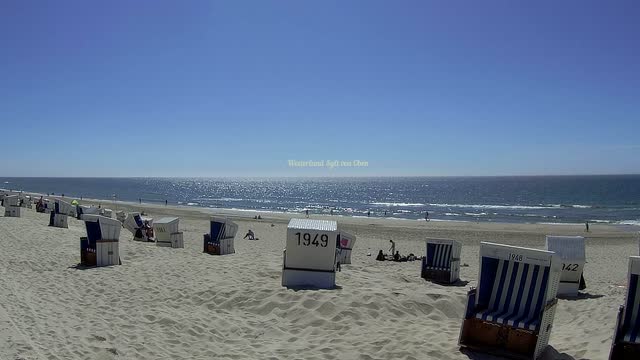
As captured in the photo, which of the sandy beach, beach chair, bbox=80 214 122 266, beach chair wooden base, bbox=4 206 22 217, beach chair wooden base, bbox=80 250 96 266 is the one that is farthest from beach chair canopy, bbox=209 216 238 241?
beach chair wooden base, bbox=4 206 22 217

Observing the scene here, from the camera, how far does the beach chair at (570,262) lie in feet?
32.1

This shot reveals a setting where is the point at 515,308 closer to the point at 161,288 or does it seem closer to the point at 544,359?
the point at 544,359

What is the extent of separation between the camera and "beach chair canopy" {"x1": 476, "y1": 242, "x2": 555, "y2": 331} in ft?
18.2

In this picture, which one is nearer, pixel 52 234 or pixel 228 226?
→ pixel 228 226

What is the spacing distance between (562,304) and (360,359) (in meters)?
5.32

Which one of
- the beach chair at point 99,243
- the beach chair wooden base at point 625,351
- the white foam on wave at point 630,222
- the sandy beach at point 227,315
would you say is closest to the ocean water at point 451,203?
the white foam on wave at point 630,222

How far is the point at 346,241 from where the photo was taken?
598 inches

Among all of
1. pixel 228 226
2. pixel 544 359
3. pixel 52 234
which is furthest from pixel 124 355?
pixel 52 234

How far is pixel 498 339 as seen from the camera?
18.5 ft

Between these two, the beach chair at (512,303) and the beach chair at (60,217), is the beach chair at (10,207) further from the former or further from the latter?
the beach chair at (512,303)

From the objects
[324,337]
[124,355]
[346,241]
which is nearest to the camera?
[124,355]

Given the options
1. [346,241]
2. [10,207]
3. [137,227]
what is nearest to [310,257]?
[346,241]

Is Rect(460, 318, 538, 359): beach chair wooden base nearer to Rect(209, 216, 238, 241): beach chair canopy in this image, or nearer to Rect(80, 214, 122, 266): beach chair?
Rect(80, 214, 122, 266): beach chair

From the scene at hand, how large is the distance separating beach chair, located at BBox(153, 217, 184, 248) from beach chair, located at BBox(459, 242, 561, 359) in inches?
505
